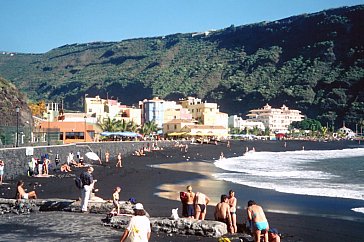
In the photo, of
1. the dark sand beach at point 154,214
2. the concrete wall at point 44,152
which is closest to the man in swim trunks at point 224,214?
the dark sand beach at point 154,214

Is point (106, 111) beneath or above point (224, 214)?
above

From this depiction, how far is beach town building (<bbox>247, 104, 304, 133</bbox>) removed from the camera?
15525 centimetres

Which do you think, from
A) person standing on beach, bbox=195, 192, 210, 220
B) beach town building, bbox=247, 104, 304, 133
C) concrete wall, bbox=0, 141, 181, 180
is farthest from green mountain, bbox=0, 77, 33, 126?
beach town building, bbox=247, 104, 304, 133

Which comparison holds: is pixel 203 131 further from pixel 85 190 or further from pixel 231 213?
pixel 231 213

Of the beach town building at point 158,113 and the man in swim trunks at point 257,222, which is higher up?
the beach town building at point 158,113

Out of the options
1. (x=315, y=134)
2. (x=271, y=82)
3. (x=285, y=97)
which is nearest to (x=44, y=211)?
(x=315, y=134)

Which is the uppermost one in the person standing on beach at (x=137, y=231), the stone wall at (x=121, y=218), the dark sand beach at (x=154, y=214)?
the person standing on beach at (x=137, y=231)

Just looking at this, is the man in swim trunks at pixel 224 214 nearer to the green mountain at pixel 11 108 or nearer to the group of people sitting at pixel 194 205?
the group of people sitting at pixel 194 205

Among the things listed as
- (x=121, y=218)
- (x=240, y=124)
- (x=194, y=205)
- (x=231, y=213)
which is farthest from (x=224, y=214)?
(x=240, y=124)

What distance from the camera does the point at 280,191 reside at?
19.3 meters

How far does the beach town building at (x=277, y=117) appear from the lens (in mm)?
155250

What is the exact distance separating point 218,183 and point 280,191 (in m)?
3.80

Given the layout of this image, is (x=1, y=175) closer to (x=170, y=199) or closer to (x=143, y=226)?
(x=170, y=199)

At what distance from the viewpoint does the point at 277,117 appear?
156 m
